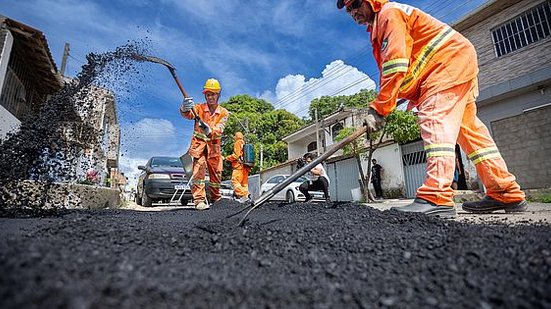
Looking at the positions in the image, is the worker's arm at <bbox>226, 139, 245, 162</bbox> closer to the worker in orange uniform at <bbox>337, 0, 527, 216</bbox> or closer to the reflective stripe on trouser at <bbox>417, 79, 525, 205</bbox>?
the worker in orange uniform at <bbox>337, 0, 527, 216</bbox>

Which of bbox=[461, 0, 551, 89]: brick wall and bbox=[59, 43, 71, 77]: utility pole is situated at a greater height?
bbox=[59, 43, 71, 77]: utility pole

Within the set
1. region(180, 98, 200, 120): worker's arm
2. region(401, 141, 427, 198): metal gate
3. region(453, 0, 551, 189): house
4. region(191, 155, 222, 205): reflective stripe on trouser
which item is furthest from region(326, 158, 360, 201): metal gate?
region(180, 98, 200, 120): worker's arm

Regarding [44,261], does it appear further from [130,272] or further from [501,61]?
[501,61]

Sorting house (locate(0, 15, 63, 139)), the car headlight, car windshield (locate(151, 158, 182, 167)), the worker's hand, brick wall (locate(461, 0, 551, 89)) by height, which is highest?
brick wall (locate(461, 0, 551, 89))

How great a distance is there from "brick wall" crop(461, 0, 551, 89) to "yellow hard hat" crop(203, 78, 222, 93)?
781 centimetres

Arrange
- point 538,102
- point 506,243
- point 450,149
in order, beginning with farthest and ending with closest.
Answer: point 538,102
point 450,149
point 506,243

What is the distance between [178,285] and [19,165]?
294cm

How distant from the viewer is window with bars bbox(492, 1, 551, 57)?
7254 mm

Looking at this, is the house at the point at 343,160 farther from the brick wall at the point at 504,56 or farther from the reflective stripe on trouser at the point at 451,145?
the reflective stripe on trouser at the point at 451,145

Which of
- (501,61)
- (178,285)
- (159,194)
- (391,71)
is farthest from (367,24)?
(501,61)

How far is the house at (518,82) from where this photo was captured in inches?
271

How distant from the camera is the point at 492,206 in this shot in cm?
244

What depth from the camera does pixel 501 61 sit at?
8.00 metres

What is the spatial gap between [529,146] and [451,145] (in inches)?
279
